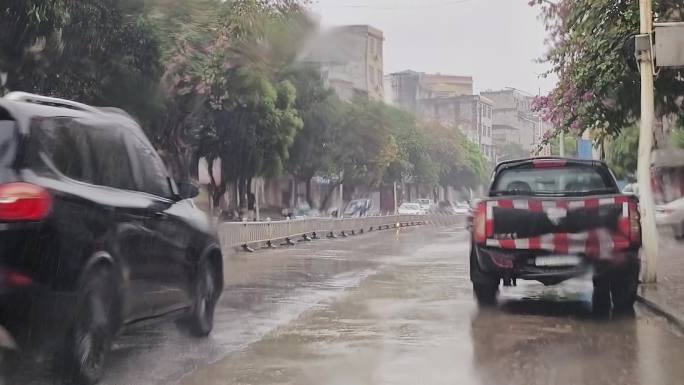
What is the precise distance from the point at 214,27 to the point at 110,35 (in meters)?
5.03

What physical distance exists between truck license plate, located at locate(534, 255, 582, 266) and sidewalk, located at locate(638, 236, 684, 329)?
1.12m

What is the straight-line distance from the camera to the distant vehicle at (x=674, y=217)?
899 inches

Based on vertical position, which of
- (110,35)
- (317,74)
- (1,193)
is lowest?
(1,193)

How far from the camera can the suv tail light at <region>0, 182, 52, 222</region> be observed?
4.81 metres

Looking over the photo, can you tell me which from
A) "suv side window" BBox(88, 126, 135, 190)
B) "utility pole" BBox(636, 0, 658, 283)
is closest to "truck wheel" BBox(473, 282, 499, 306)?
"utility pole" BBox(636, 0, 658, 283)

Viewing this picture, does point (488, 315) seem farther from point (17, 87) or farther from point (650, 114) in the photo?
point (17, 87)

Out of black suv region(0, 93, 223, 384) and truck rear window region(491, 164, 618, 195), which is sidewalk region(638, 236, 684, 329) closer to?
truck rear window region(491, 164, 618, 195)

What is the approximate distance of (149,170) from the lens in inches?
269

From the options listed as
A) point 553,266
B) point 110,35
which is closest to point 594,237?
point 553,266

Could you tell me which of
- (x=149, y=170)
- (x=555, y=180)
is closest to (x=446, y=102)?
(x=555, y=180)

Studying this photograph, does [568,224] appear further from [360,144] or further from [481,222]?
[360,144]

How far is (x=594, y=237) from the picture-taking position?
879cm

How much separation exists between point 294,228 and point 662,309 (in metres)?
18.3

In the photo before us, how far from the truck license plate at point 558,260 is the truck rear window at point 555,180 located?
1019mm
